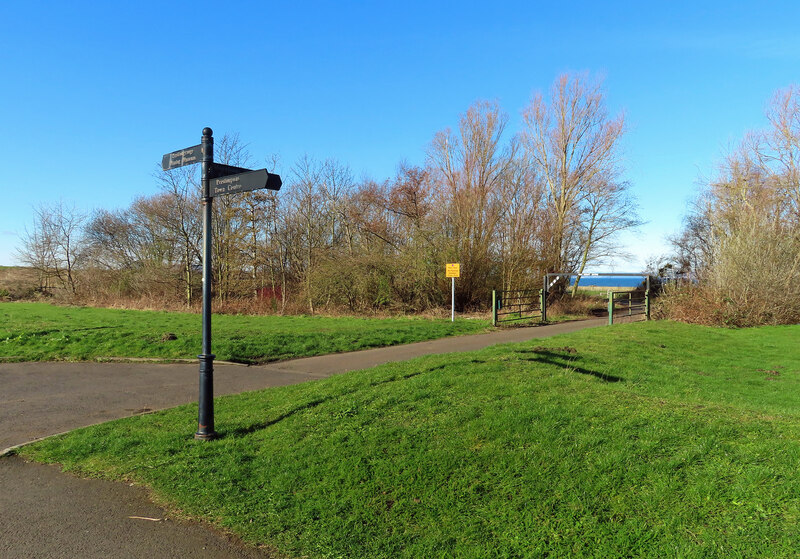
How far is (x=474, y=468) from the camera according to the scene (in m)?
4.43

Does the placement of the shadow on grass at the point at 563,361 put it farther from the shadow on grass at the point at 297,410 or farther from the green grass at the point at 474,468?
the shadow on grass at the point at 297,410

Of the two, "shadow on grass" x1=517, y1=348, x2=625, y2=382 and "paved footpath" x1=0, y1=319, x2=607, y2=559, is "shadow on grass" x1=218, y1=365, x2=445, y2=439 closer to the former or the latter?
"paved footpath" x1=0, y1=319, x2=607, y2=559

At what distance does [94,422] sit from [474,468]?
5712mm

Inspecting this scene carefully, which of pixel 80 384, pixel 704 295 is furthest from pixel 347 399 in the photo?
pixel 704 295

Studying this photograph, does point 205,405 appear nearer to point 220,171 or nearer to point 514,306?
point 220,171

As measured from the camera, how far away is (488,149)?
31219 mm

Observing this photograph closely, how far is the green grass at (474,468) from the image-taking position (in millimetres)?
3486

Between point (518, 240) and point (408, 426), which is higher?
point (518, 240)

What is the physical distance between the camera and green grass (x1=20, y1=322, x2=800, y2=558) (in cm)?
349

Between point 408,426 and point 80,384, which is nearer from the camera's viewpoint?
point 408,426

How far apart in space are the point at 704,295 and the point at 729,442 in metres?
21.7

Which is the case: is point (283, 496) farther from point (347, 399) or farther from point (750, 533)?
point (750, 533)

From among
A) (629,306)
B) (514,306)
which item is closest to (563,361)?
(514,306)

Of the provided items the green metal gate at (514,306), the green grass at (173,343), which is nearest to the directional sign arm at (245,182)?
the green grass at (173,343)
